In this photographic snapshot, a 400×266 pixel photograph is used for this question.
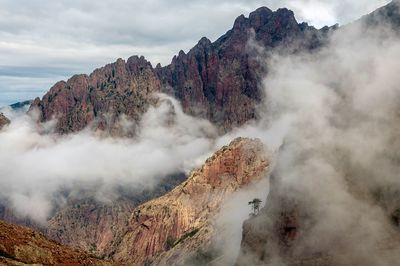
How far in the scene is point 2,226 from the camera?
17788 centimetres

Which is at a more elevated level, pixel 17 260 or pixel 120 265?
pixel 17 260

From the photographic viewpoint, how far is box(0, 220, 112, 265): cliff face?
164 metres

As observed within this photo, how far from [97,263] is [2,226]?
30.5m

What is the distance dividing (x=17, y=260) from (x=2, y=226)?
21541mm

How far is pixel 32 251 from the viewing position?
557ft

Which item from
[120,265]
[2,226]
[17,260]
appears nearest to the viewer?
[17,260]

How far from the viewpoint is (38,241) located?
178375 millimetres

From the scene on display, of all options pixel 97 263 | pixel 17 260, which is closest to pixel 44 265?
pixel 17 260

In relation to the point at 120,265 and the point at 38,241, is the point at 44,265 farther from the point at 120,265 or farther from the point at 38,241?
the point at 120,265

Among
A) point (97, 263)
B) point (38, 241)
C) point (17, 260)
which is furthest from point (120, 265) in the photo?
point (17, 260)

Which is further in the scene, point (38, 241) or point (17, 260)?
point (38, 241)

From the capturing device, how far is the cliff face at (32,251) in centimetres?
16450

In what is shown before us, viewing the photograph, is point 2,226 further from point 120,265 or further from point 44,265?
point 120,265

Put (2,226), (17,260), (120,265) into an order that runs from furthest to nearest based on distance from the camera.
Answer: (120,265) → (2,226) → (17,260)
